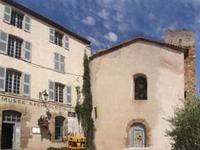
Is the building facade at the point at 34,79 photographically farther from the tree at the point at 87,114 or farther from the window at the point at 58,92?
the tree at the point at 87,114

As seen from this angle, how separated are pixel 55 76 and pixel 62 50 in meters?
2.13

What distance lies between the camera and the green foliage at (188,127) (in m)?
18.4

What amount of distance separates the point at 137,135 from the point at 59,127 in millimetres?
5275

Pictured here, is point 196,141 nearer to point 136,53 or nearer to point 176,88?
point 176,88

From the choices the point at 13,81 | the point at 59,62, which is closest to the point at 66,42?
the point at 59,62

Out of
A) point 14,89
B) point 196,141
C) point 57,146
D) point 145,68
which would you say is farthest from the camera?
point 145,68

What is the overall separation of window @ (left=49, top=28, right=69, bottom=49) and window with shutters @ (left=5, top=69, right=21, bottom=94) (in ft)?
13.5

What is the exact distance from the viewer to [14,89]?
23.9 m

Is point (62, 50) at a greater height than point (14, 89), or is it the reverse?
point (62, 50)

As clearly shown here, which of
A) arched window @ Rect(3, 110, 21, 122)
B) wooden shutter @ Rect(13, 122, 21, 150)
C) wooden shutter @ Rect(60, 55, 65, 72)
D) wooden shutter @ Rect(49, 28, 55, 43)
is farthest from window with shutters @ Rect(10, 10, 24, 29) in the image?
wooden shutter @ Rect(13, 122, 21, 150)

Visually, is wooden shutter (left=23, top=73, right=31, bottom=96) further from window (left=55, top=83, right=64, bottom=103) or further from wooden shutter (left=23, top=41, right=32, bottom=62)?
window (left=55, top=83, right=64, bottom=103)

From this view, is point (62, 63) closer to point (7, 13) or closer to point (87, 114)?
point (87, 114)

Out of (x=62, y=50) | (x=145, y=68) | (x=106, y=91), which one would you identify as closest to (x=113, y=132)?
(x=106, y=91)

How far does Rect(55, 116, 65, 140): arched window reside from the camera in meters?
26.9
